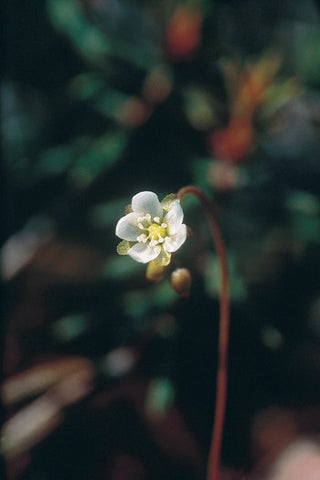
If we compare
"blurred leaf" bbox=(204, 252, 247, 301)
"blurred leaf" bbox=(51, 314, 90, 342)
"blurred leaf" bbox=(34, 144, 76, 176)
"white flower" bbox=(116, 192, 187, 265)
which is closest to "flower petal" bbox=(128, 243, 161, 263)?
"white flower" bbox=(116, 192, 187, 265)

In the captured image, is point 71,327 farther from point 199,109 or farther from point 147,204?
point 199,109

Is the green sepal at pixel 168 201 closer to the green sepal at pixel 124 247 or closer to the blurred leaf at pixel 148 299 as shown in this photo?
the green sepal at pixel 124 247

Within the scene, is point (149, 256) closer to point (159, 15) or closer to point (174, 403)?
point (174, 403)

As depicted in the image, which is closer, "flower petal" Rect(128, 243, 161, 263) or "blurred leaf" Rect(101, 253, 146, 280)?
"flower petal" Rect(128, 243, 161, 263)

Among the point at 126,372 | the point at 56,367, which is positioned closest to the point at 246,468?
the point at 126,372

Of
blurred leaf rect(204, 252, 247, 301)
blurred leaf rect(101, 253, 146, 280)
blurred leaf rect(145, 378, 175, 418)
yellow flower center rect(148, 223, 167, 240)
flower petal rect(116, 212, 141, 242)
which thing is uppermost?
flower petal rect(116, 212, 141, 242)

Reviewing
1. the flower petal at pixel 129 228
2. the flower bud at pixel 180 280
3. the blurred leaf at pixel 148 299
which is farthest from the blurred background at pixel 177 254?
the flower petal at pixel 129 228

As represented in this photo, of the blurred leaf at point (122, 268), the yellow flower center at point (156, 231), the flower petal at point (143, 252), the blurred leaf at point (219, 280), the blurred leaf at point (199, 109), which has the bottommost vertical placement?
the blurred leaf at point (219, 280)

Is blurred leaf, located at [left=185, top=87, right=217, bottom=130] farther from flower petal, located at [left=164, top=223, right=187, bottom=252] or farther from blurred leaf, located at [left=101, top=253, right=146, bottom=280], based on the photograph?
flower petal, located at [left=164, top=223, right=187, bottom=252]
